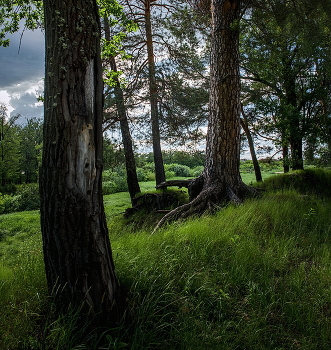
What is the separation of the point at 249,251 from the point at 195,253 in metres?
0.63

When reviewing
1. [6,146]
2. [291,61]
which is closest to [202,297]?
[291,61]

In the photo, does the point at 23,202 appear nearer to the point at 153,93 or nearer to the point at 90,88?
the point at 153,93

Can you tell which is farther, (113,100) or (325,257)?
(113,100)

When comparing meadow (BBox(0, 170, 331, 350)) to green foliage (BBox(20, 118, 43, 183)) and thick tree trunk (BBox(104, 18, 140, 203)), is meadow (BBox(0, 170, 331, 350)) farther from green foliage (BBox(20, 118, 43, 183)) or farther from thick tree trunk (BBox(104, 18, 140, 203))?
green foliage (BBox(20, 118, 43, 183))

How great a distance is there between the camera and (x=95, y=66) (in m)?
2.04

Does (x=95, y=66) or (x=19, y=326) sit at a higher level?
(x=95, y=66)

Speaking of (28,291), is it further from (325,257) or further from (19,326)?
(325,257)

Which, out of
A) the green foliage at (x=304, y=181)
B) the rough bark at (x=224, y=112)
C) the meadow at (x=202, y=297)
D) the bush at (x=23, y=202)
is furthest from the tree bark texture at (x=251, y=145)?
the bush at (x=23, y=202)

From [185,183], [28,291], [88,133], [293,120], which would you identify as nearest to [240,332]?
[28,291]

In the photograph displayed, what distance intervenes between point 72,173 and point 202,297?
5.17 ft

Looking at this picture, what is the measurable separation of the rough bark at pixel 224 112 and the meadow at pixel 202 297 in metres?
2.20

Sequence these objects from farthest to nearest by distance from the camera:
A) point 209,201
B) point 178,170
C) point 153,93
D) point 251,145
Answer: point 178,170, point 251,145, point 153,93, point 209,201

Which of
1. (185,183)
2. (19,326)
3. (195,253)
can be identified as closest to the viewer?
(19,326)

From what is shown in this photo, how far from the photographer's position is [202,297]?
2180 millimetres
